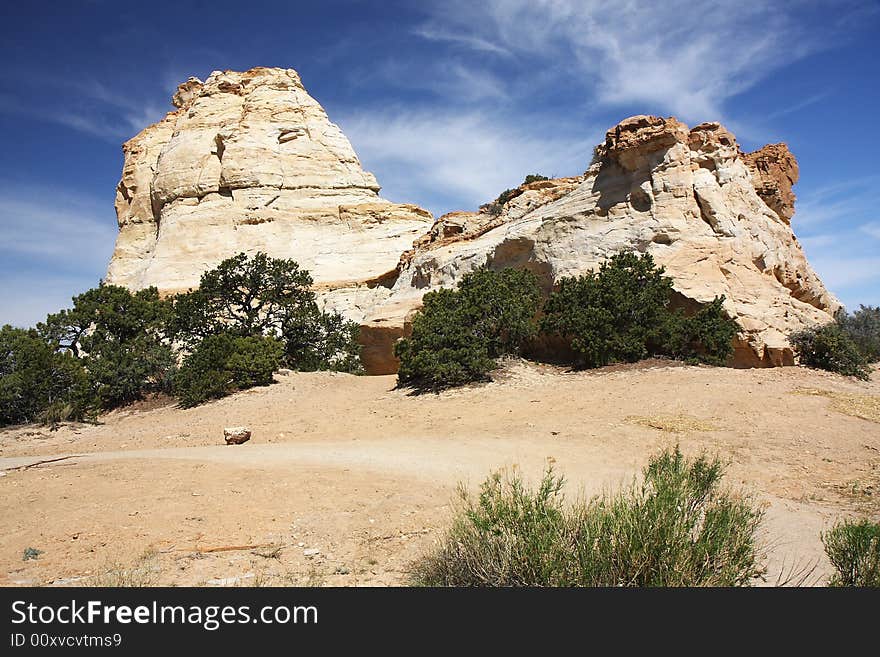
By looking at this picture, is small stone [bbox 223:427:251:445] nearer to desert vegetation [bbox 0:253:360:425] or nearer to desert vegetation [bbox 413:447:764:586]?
desert vegetation [bbox 0:253:360:425]

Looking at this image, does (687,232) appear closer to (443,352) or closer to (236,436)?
(443,352)

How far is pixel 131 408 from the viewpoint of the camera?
15.7m

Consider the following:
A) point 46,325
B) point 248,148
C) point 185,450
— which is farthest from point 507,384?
point 248,148

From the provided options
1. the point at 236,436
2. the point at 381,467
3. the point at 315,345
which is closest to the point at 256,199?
the point at 315,345

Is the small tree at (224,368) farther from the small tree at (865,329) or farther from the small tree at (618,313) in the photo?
the small tree at (865,329)

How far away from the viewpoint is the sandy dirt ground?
13.0ft

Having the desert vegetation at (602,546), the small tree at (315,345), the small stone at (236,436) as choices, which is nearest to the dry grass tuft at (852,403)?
the desert vegetation at (602,546)

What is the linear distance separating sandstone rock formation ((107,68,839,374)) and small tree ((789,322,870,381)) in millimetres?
548

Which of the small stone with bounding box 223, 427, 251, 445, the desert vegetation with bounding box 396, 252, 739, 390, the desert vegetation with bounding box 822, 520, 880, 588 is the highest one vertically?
the desert vegetation with bounding box 396, 252, 739, 390

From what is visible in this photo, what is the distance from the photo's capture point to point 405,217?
34.0 metres

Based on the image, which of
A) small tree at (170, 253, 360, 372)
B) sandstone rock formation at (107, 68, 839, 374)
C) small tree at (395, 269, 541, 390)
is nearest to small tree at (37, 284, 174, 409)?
small tree at (170, 253, 360, 372)

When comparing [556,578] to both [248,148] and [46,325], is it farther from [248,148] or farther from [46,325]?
[248,148]

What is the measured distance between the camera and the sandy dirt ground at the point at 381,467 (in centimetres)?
398

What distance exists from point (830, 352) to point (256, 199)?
105ft
